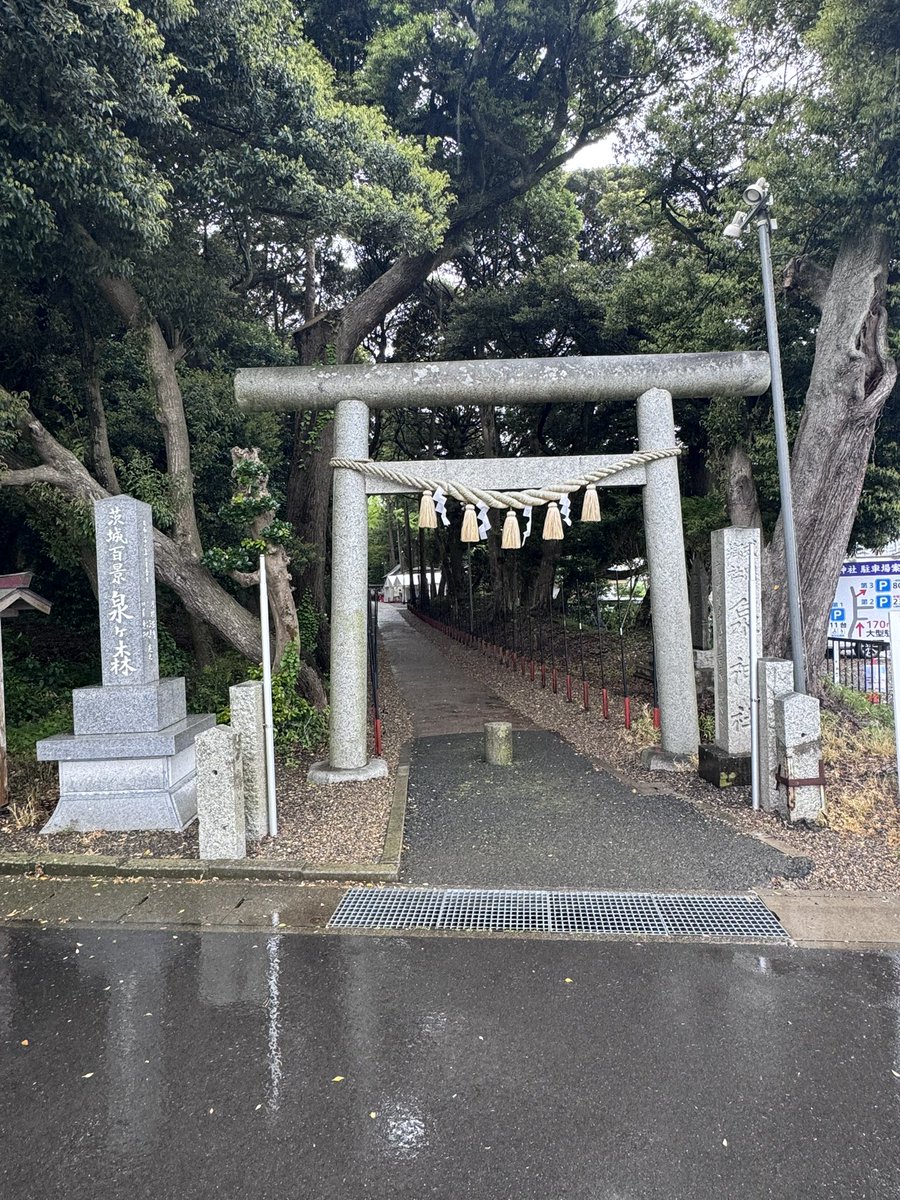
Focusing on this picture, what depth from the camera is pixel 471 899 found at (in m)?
5.04

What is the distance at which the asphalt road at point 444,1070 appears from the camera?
8.59ft

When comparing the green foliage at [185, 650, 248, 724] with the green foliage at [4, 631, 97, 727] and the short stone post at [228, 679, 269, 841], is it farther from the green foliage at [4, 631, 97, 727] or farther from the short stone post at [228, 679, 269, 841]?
the short stone post at [228, 679, 269, 841]

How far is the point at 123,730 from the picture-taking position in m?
6.61

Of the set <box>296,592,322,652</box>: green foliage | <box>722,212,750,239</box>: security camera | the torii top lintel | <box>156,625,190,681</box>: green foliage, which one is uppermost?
<box>722,212,750,239</box>: security camera

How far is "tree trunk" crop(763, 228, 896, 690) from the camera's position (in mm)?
8859

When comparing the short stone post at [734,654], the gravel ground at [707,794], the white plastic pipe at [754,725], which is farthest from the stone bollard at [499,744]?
the white plastic pipe at [754,725]

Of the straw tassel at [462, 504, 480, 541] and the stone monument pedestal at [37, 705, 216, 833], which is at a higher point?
the straw tassel at [462, 504, 480, 541]

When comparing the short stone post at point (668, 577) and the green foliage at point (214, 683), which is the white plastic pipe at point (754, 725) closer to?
the short stone post at point (668, 577)

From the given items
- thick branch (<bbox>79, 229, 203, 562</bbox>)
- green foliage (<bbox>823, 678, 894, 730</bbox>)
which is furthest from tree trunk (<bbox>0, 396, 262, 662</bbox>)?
green foliage (<bbox>823, 678, 894, 730</bbox>)

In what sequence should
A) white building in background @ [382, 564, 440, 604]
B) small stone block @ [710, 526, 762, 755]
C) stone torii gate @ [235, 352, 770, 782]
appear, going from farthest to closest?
1. white building in background @ [382, 564, 440, 604]
2. stone torii gate @ [235, 352, 770, 782]
3. small stone block @ [710, 526, 762, 755]

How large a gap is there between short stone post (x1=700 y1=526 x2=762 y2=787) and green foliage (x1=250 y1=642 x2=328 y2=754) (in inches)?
209

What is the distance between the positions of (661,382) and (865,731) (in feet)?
17.6

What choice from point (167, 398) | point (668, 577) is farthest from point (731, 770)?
point (167, 398)

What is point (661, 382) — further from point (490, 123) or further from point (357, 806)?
point (490, 123)
